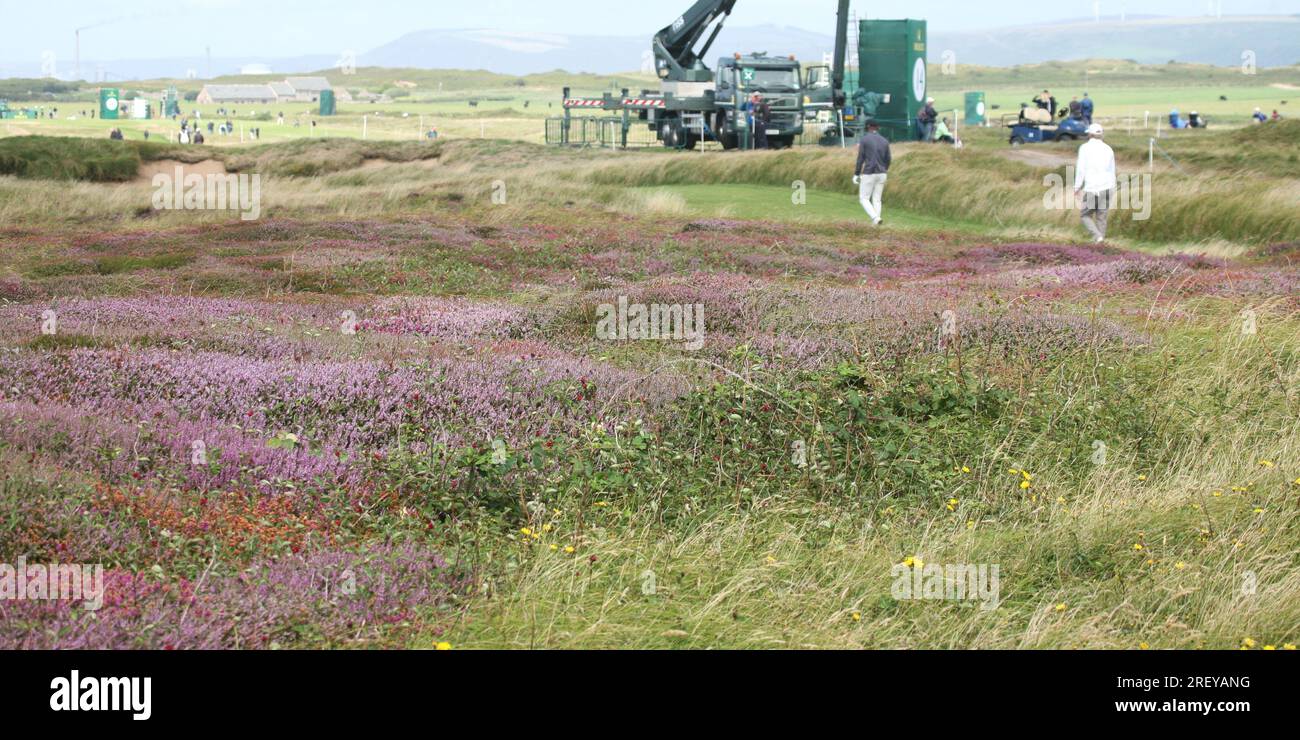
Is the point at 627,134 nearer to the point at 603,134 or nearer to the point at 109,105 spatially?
the point at 603,134

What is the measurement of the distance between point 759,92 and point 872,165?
25713 mm

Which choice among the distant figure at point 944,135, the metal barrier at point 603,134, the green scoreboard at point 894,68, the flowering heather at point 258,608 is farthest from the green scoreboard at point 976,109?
the flowering heather at point 258,608

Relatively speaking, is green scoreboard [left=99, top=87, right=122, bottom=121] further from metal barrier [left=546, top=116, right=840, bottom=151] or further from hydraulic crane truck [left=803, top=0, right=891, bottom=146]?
hydraulic crane truck [left=803, top=0, right=891, bottom=146]

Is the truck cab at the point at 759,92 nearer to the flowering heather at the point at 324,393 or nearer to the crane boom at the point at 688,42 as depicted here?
the crane boom at the point at 688,42

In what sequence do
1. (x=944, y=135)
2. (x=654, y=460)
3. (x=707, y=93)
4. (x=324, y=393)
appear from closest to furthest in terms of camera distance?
(x=654, y=460)
(x=324, y=393)
(x=944, y=135)
(x=707, y=93)

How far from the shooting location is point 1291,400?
9633 millimetres

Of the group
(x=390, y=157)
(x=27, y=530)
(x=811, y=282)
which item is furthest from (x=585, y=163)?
(x=27, y=530)

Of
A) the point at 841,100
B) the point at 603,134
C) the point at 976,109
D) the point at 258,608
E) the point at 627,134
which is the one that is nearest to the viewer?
the point at 258,608

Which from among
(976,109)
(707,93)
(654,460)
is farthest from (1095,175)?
(976,109)

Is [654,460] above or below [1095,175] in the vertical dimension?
Result: below

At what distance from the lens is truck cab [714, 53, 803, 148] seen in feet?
168

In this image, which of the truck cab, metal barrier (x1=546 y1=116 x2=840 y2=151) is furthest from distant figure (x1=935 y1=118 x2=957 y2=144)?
the truck cab

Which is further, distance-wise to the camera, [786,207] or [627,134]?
[627,134]

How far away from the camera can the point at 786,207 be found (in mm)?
31016
